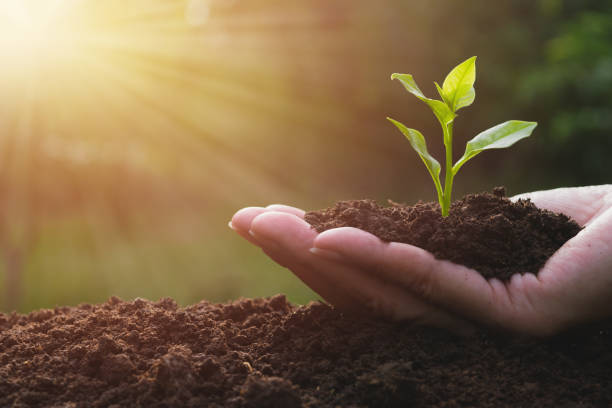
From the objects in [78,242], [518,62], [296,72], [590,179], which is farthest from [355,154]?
[78,242]

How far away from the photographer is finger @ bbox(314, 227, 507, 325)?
1.57m

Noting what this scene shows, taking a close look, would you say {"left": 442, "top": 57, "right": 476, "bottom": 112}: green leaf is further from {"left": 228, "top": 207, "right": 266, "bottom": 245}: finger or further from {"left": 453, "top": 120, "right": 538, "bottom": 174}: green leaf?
{"left": 228, "top": 207, "right": 266, "bottom": 245}: finger

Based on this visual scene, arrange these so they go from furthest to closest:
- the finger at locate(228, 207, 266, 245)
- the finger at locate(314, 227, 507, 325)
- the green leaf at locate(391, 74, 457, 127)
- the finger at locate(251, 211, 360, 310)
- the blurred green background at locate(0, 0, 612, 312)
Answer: the blurred green background at locate(0, 0, 612, 312)
the finger at locate(228, 207, 266, 245)
the green leaf at locate(391, 74, 457, 127)
the finger at locate(251, 211, 360, 310)
the finger at locate(314, 227, 507, 325)

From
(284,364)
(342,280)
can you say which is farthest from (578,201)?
(284,364)

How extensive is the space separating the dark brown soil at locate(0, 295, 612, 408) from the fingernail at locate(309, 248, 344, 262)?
0.75ft

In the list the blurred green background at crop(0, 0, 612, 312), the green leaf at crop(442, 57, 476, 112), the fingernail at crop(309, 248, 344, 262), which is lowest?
the fingernail at crop(309, 248, 344, 262)

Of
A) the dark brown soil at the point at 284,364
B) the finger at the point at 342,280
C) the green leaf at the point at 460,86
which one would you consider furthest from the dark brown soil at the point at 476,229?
the green leaf at the point at 460,86

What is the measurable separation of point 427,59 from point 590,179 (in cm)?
400

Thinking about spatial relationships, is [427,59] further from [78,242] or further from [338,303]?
[338,303]

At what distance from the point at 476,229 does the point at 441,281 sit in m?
0.24

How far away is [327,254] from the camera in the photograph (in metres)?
1.61

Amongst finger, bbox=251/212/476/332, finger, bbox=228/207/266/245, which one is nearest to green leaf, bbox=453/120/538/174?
finger, bbox=251/212/476/332

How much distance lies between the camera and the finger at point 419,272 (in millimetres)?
1573

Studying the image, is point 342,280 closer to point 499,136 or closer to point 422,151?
point 422,151
